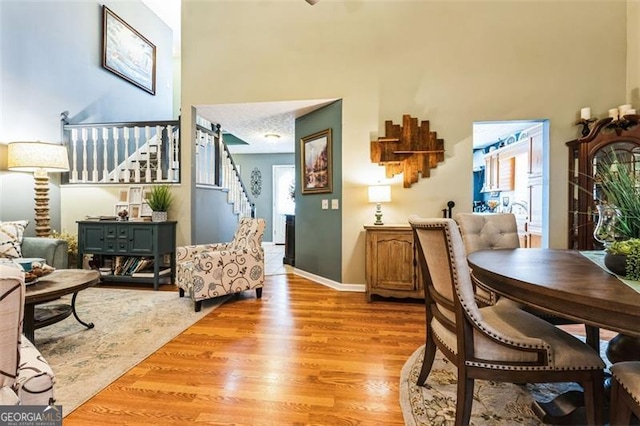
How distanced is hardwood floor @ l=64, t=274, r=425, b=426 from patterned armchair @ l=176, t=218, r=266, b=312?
236 mm

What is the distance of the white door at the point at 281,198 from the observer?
806 cm

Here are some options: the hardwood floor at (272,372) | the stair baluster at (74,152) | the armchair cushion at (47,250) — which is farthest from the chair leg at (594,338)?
the stair baluster at (74,152)

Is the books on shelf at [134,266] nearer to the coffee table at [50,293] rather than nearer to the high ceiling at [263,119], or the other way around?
the coffee table at [50,293]

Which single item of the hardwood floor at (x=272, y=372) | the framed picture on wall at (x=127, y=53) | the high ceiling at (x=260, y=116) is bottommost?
the hardwood floor at (x=272, y=372)

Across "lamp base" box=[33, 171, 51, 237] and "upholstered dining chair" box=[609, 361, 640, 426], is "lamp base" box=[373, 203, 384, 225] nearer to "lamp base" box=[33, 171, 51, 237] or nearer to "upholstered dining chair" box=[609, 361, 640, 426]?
"upholstered dining chair" box=[609, 361, 640, 426]

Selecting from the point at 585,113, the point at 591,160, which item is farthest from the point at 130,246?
the point at 585,113

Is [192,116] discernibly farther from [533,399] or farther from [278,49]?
[533,399]

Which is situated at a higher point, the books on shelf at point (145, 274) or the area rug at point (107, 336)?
the books on shelf at point (145, 274)

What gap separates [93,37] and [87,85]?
0.77 m

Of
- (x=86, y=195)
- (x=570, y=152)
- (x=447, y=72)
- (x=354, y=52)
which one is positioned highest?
(x=354, y=52)

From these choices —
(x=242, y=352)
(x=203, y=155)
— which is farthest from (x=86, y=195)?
(x=242, y=352)

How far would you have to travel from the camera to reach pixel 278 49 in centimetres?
384

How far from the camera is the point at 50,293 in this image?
1910mm

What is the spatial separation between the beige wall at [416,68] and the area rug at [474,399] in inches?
77.0
